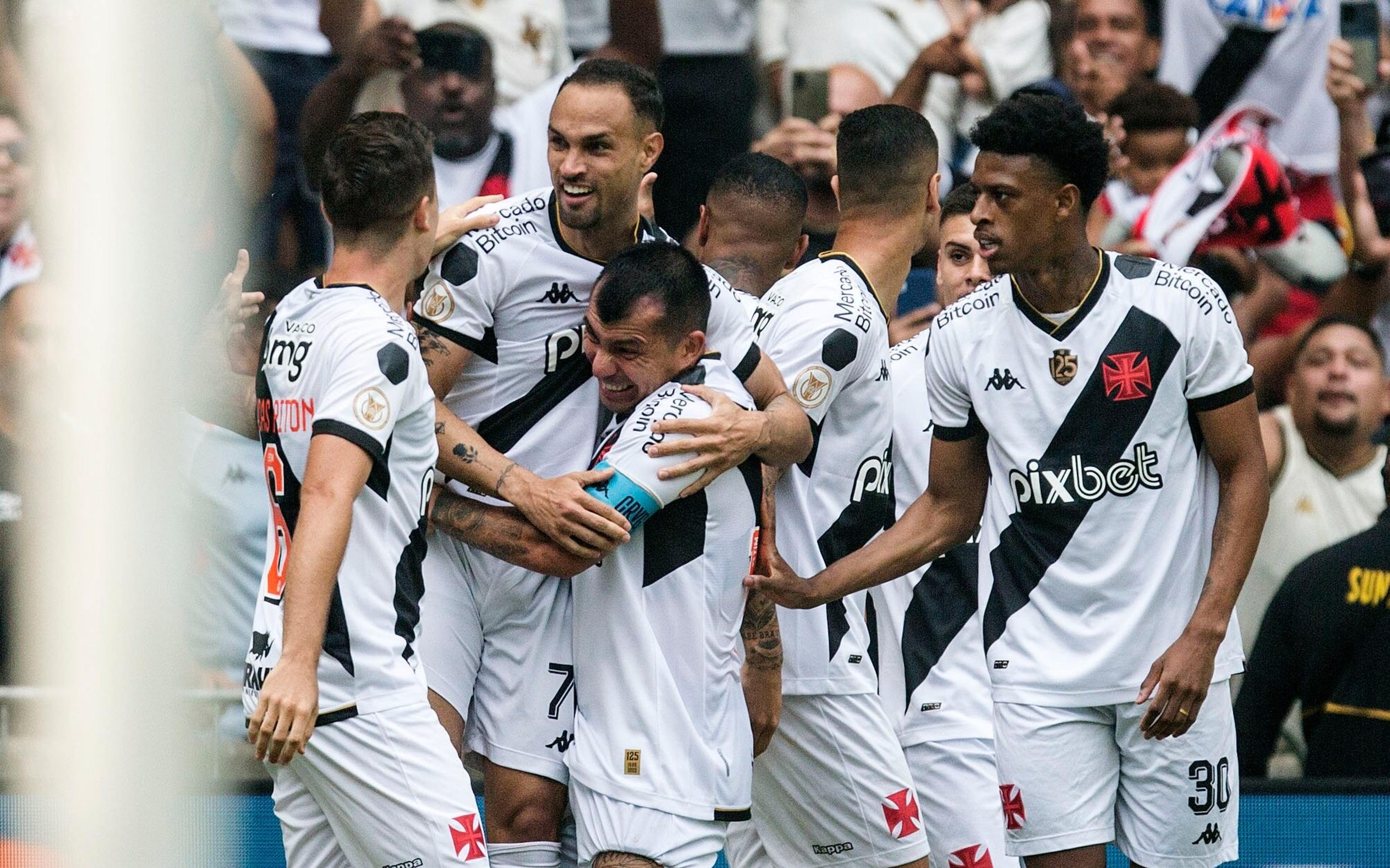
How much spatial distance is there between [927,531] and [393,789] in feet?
5.27

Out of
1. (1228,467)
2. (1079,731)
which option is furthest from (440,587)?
(1228,467)

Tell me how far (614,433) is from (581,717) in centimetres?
67

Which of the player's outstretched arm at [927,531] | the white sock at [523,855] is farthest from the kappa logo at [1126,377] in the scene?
the white sock at [523,855]

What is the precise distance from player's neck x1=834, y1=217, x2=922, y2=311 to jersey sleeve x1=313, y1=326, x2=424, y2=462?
60.9 inches

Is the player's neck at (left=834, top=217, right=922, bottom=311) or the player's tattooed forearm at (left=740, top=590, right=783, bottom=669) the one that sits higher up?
the player's neck at (left=834, top=217, right=922, bottom=311)

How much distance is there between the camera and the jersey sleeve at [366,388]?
3.46 meters

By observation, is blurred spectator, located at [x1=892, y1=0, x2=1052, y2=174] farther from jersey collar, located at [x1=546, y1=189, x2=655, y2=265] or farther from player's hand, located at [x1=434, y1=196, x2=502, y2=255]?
player's hand, located at [x1=434, y1=196, x2=502, y2=255]

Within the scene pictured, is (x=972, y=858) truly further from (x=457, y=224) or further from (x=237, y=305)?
(x=237, y=305)

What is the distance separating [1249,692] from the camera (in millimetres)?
6254

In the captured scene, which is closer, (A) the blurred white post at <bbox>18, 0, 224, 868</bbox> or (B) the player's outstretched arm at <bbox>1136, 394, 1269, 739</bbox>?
(A) the blurred white post at <bbox>18, 0, 224, 868</bbox>

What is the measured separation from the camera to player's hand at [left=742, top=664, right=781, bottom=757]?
13.9ft

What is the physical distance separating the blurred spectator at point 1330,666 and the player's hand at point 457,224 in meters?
3.49

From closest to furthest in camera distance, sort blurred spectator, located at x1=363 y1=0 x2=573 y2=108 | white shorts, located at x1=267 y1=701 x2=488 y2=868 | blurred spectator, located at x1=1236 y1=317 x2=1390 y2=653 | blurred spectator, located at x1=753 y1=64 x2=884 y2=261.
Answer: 1. white shorts, located at x1=267 y1=701 x2=488 y2=868
2. blurred spectator, located at x1=1236 y1=317 x2=1390 y2=653
3. blurred spectator, located at x1=753 y1=64 x2=884 y2=261
4. blurred spectator, located at x1=363 y1=0 x2=573 y2=108

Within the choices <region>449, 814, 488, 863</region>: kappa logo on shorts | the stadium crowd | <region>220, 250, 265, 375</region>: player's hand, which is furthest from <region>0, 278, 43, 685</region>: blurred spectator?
<region>449, 814, 488, 863</region>: kappa logo on shorts
